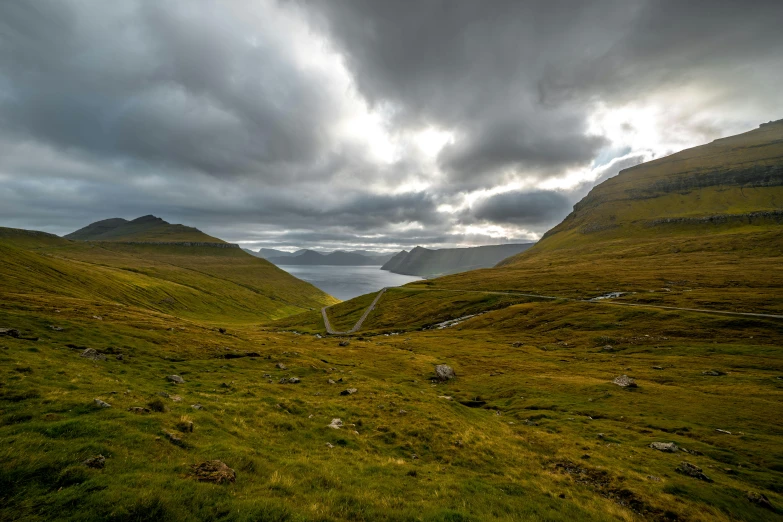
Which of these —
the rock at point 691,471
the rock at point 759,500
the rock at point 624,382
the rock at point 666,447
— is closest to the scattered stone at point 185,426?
the rock at point 691,471

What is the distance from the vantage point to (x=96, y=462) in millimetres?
11016

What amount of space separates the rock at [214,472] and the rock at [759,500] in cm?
2831

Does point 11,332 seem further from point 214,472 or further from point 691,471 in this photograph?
point 691,471

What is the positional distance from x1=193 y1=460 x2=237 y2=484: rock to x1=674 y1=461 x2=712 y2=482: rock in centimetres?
2816

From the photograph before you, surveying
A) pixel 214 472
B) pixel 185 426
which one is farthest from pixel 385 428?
pixel 214 472

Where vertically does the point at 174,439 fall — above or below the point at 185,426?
above

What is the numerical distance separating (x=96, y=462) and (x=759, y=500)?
109 ft

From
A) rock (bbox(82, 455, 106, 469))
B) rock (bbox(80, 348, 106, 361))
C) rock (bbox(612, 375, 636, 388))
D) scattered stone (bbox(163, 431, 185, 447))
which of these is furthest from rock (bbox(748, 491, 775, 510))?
rock (bbox(80, 348, 106, 361))

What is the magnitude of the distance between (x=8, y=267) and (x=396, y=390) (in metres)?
137

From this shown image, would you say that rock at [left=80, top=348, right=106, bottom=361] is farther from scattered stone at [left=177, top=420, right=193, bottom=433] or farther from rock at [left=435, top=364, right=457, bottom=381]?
rock at [left=435, top=364, right=457, bottom=381]

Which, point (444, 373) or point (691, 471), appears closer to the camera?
point (691, 471)

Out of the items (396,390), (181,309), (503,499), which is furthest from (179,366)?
(181,309)

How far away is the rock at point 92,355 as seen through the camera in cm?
2795

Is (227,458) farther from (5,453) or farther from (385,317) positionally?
(385,317)
